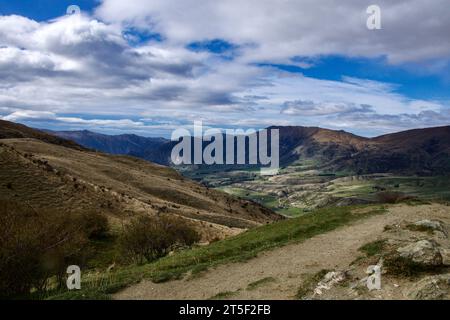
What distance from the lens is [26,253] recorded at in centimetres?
2617

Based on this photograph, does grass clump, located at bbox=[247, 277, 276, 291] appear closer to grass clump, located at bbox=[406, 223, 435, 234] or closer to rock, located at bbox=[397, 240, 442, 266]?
rock, located at bbox=[397, 240, 442, 266]

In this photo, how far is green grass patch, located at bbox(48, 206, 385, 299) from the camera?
2456cm

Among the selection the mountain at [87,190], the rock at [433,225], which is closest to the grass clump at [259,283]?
the rock at [433,225]

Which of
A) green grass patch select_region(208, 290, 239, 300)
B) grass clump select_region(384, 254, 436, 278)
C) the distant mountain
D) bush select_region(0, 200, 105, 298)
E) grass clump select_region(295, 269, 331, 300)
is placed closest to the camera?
grass clump select_region(295, 269, 331, 300)

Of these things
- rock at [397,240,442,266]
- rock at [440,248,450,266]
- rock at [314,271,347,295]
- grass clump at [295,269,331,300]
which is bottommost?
grass clump at [295,269,331,300]

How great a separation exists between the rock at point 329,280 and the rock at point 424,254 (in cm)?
346

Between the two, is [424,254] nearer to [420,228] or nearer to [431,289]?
[431,289]

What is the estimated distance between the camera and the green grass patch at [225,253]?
967 inches

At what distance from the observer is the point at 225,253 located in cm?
3222

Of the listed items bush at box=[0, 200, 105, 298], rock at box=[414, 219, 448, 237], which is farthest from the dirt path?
bush at box=[0, 200, 105, 298]

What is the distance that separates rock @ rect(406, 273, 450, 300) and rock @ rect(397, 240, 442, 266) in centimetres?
271

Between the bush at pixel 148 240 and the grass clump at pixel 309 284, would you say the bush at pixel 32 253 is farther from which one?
the grass clump at pixel 309 284
